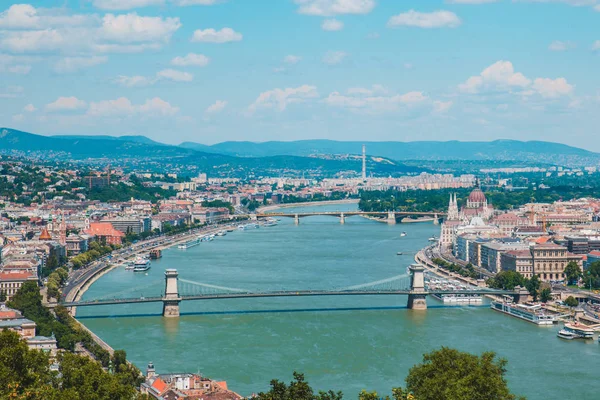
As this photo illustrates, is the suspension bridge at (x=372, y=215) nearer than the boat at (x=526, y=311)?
No

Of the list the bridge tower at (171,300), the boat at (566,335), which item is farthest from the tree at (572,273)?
the bridge tower at (171,300)

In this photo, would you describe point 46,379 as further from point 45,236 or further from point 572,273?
point 45,236

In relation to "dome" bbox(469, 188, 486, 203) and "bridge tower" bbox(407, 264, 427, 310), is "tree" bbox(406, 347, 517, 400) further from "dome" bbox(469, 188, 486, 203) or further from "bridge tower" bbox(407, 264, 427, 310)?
"dome" bbox(469, 188, 486, 203)

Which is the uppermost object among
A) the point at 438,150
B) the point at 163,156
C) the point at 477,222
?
the point at 438,150

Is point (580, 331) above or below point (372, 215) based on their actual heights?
below

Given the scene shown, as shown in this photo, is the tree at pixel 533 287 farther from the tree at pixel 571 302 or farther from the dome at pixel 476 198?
the dome at pixel 476 198

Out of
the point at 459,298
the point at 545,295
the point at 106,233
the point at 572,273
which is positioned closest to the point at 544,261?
the point at 572,273

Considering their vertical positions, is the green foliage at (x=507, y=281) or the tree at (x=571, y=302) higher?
the green foliage at (x=507, y=281)
